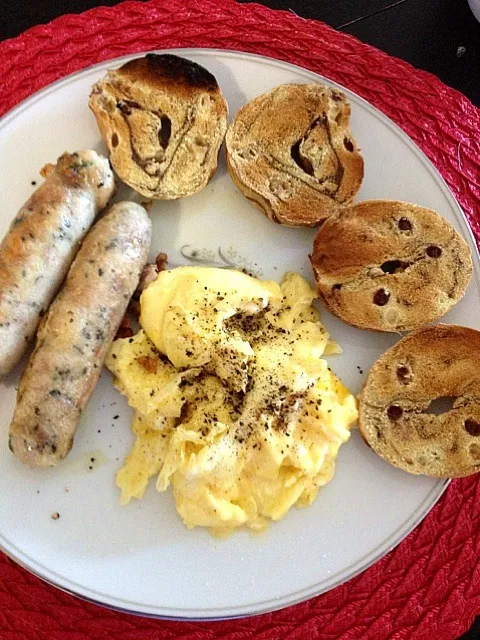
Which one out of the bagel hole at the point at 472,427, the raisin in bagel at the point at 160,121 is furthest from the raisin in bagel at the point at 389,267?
the raisin in bagel at the point at 160,121

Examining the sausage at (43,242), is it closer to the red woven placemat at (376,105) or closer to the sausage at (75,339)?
the sausage at (75,339)

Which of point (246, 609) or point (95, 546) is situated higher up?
point (95, 546)

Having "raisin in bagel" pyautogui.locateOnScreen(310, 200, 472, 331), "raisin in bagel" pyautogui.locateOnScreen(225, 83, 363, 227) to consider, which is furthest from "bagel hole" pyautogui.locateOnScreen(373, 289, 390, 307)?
"raisin in bagel" pyautogui.locateOnScreen(225, 83, 363, 227)

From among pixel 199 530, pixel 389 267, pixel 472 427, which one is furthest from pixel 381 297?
pixel 199 530

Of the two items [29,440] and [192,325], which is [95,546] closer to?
[29,440]

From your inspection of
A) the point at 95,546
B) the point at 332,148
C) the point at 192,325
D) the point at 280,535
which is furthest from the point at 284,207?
→ the point at 95,546

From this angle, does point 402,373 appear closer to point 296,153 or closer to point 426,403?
point 426,403
